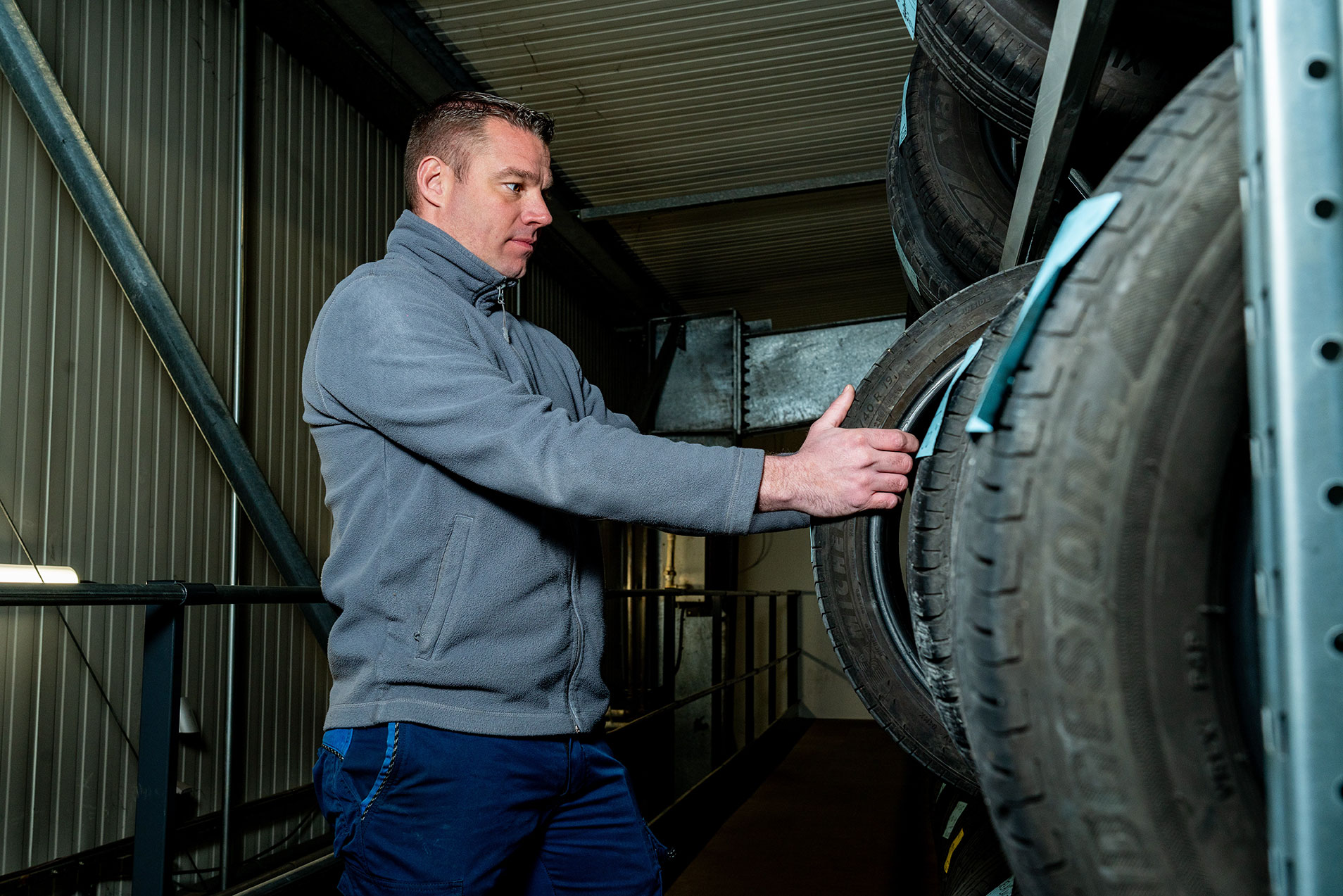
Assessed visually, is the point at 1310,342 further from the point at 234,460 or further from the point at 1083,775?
the point at 234,460

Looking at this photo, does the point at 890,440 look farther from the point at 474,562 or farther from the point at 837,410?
the point at 474,562

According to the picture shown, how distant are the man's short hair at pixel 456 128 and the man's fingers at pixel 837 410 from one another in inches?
28.2

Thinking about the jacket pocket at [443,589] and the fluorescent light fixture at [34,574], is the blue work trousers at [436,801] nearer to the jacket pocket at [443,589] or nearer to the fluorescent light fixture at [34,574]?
the jacket pocket at [443,589]

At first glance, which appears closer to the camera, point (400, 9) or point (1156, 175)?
point (1156, 175)

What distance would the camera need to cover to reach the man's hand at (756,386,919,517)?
1.27m

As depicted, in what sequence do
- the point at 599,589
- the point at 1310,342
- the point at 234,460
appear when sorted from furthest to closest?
the point at 234,460
the point at 599,589
the point at 1310,342

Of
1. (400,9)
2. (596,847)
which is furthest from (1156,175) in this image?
(400,9)

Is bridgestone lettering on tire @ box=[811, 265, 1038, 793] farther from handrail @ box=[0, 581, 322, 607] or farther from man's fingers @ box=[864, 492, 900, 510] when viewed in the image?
handrail @ box=[0, 581, 322, 607]

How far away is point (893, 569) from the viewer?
5.79 feet

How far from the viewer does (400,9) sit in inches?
167

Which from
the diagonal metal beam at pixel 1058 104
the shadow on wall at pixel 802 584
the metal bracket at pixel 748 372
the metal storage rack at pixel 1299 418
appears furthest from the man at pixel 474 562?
the shadow on wall at pixel 802 584

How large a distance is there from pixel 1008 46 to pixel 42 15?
10.5ft

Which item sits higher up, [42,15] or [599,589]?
[42,15]

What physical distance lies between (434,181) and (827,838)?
3.39m
